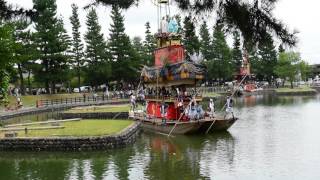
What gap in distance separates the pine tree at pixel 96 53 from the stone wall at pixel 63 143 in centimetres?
4794

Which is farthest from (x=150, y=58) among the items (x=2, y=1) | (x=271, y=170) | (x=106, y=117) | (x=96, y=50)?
(x=2, y=1)

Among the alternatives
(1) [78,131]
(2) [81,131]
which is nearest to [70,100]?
(1) [78,131]

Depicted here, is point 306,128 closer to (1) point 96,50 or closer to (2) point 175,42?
(2) point 175,42

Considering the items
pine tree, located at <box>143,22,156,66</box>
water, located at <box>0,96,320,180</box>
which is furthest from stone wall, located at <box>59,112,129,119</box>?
pine tree, located at <box>143,22,156,66</box>

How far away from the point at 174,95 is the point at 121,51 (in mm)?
43033

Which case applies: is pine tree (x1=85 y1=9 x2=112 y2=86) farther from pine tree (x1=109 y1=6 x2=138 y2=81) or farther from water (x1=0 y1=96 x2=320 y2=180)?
water (x1=0 y1=96 x2=320 y2=180)

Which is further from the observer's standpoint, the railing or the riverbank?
the railing

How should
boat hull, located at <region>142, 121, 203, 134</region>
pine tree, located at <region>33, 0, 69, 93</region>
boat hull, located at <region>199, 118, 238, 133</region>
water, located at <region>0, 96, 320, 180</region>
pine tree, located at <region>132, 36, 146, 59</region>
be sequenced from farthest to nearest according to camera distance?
pine tree, located at <region>132, 36, 146, 59</region>, pine tree, located at <region>33, 0, 69, 93</region>, boat hull, located at <region>199, 118, 238, 133</region>, boat hull, located at <region>142, 121, 203, 134</region>, water, located at <region>0, 96, 320, 180</region>

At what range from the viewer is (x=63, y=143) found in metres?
27.0

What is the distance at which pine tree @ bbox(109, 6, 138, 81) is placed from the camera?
3061 inches

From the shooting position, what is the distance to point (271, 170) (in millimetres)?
21578

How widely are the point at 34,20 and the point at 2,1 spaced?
0.67m

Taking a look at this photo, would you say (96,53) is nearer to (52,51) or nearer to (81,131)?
(52,51)

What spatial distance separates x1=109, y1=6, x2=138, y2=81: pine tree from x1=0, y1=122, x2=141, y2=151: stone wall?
4993cm
